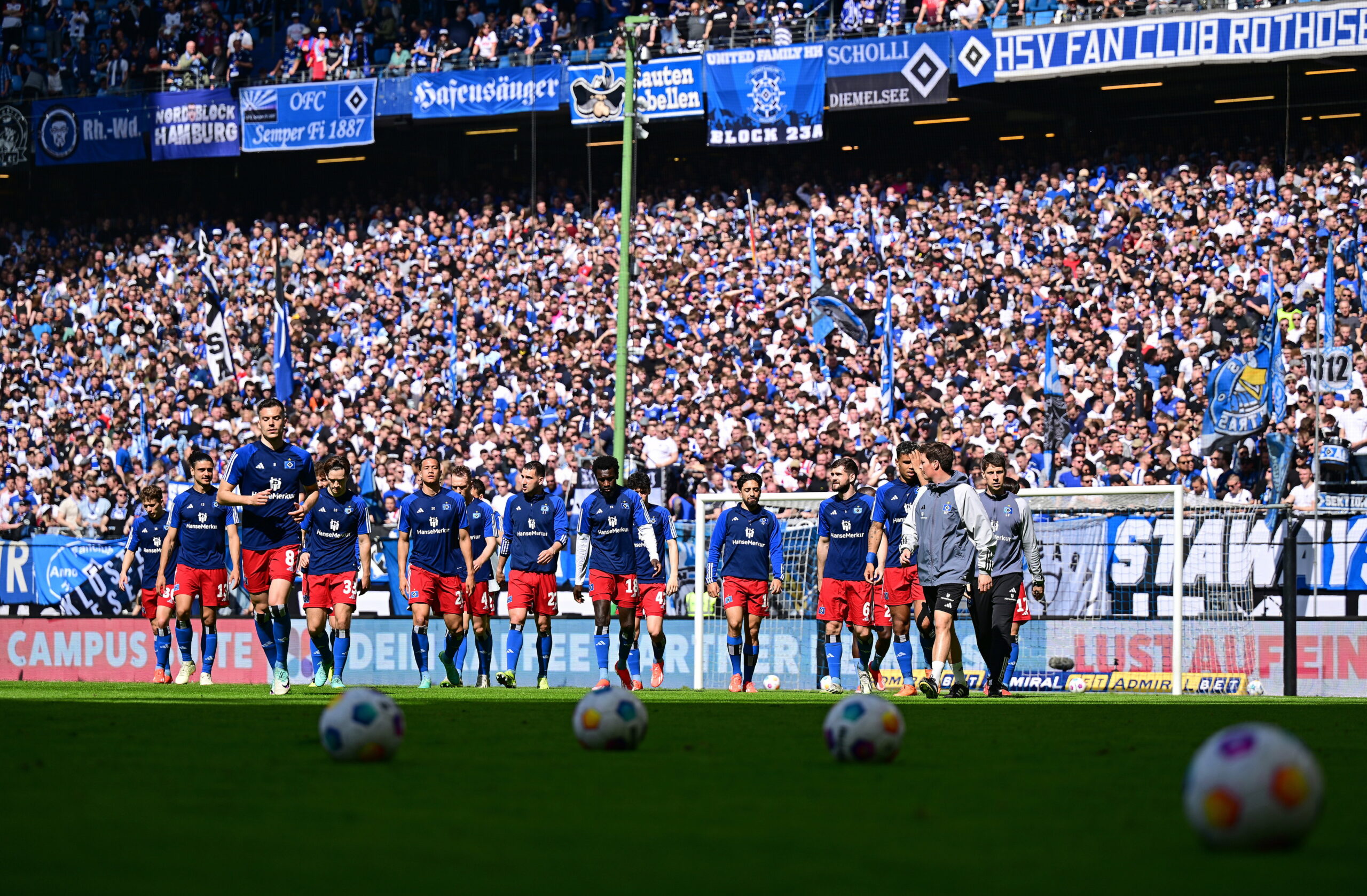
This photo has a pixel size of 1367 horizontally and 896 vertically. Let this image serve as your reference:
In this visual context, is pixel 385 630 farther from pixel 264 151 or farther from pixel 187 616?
pixel 264 151

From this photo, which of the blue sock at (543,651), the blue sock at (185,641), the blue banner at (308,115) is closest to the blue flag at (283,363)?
the blue banner at (308,115)

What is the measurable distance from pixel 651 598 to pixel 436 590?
7.43 feet

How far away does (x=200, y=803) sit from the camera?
608 centimetres

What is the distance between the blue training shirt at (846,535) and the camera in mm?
17828

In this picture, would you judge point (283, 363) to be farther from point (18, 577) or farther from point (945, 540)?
point (945, 540)

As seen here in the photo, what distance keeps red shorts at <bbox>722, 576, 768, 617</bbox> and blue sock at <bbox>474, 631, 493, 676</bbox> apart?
264cm

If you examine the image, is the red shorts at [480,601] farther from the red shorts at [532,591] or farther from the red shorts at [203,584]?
the red shorts at [203,584]

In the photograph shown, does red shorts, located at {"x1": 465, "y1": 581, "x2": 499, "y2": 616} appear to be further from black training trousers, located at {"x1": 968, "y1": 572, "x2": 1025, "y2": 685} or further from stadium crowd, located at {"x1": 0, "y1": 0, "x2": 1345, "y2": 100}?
stadium crowd, located at {"x1": 0, "y1": 0, "x2": 1345, "y2": 100}

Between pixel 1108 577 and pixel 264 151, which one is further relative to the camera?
pixel 264 151

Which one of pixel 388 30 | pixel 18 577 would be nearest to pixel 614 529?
pixel 18 577

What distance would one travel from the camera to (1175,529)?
2006 centimetres

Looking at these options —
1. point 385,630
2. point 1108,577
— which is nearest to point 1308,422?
point 1108,577

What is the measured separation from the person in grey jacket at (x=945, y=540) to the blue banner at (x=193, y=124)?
23.8 metres

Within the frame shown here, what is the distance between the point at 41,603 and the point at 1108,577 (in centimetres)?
1448
